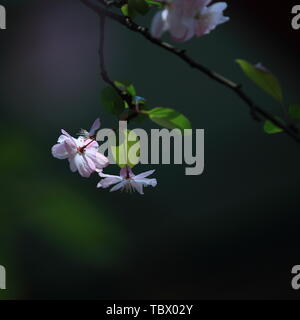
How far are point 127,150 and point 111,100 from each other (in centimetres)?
5

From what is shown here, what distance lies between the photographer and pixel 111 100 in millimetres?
486

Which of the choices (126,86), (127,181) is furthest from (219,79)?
(127,181)

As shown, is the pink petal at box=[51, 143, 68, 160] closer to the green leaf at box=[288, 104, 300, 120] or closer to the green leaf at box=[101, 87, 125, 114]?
the green leaf at box=[101, 87, 125, 114]

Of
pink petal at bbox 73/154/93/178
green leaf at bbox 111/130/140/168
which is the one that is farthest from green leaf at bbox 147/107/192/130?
pink petal at bbox 73/154/93/178

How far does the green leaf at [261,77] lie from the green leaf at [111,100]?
0.13m

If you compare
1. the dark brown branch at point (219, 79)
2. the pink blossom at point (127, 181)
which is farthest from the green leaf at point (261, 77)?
the pink blossom at point (127, 181)

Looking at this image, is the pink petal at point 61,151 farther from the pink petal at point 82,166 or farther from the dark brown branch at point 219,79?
the dark brown branch at point 219,79

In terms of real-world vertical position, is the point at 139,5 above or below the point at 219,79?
above

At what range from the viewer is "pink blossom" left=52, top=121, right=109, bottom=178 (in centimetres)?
56

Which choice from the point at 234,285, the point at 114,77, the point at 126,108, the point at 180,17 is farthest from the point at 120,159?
the point at 234,285

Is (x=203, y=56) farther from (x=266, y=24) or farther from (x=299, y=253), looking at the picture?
(x=299, y=253)

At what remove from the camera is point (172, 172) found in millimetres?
2328

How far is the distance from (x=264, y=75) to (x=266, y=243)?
2197 millimetres

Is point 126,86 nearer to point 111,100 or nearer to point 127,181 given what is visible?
point 111,100
